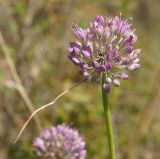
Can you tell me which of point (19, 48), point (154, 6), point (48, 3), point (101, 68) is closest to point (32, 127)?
point (19, 48)

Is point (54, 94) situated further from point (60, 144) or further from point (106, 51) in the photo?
point (106, 51)

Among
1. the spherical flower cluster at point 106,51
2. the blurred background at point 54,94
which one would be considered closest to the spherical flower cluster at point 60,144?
the spherical flower cluster at point 106,51

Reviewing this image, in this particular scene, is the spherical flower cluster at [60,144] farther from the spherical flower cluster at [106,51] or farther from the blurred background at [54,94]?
the blurred background at [54,94]

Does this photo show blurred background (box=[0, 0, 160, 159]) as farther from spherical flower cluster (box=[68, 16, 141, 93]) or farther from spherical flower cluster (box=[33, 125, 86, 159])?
spherical flower cluster (box=[68, 16, 141, 93])

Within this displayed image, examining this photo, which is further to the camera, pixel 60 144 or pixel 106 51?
pixel 60 144

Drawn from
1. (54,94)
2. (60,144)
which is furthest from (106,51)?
(54,94)

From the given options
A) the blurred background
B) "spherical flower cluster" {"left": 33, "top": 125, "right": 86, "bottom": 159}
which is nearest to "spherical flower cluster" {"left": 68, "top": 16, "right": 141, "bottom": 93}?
"spherical flower cluster" {"left": 33, "top": 125, "right": 86, "bottom": 159}
